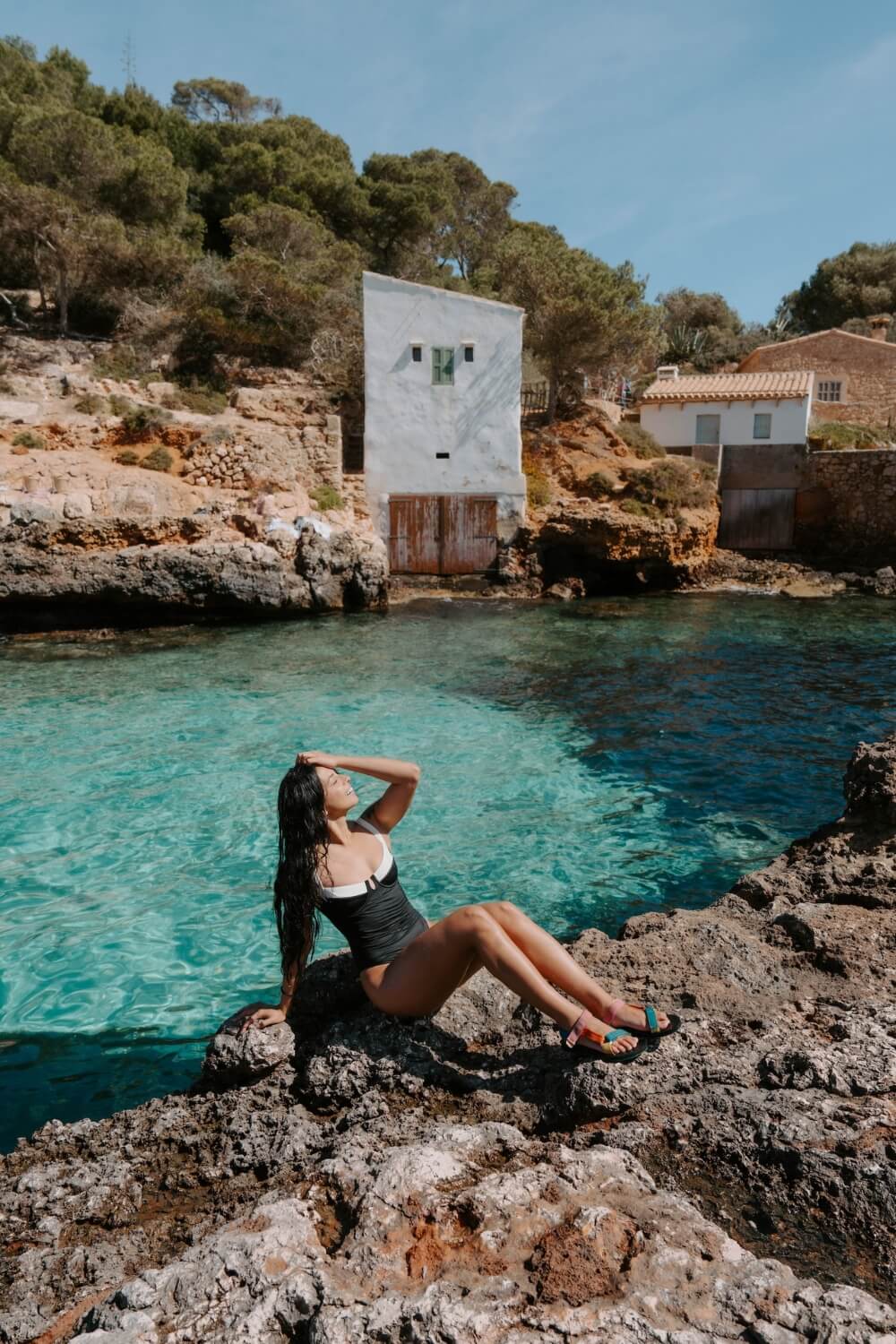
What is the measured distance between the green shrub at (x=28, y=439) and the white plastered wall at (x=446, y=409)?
8908 mm

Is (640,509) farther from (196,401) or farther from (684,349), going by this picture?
(684,349)

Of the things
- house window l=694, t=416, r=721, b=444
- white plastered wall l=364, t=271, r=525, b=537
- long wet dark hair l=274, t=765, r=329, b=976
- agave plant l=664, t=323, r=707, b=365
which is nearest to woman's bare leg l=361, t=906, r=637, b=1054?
long wet dark hair l=274, t=765, r=329, b=976

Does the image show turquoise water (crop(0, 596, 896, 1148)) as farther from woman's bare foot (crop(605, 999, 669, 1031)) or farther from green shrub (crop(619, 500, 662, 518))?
green shrub (crop(619, 500, 662, 518))

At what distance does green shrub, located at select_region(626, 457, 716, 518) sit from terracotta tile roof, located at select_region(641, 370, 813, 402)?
20.7 ft

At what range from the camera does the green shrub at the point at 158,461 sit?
20875 millimetres

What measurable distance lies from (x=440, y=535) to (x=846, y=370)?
79.0 feet

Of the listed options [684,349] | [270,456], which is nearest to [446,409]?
[270,456]

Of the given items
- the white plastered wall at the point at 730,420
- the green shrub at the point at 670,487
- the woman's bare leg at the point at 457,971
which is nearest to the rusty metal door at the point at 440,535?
the green shrub at the point at 670,487

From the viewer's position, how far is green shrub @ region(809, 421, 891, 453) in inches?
1226

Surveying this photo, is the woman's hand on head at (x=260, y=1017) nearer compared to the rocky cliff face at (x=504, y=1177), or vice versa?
the rocky cliff face at (x=504, y=1177)

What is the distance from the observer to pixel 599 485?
2567 centimetres

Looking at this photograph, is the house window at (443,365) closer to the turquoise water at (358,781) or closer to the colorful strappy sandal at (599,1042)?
the turquoise water at (358,781)

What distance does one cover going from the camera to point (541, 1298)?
2193 mm

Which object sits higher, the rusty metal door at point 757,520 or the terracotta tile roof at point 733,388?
the terracotta tile roof at point 733,388
